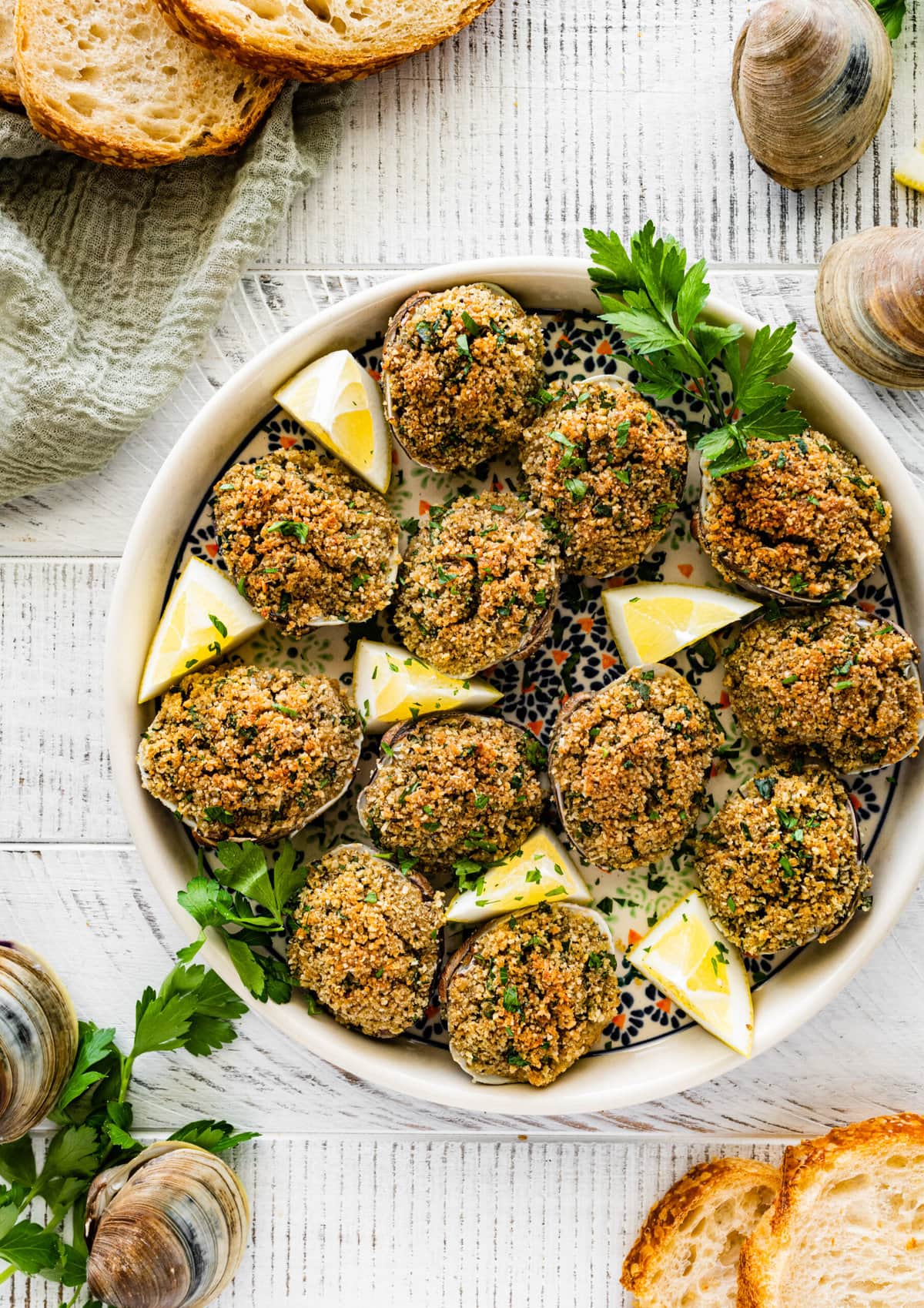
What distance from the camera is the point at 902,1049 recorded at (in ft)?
8.21

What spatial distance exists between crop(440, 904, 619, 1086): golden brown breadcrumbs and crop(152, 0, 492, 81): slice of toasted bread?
70.7 inches

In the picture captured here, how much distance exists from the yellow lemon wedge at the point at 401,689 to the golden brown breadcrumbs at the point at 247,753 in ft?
0.24

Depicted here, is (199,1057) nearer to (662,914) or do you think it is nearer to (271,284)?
(662,914)

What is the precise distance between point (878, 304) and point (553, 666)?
0.98m

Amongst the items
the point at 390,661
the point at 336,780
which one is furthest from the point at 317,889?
the point at 390,661

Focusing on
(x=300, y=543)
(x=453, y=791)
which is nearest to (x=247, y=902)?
(x=453, y=791)

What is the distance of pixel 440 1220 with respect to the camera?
8.48 feet

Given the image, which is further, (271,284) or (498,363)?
(271,284)

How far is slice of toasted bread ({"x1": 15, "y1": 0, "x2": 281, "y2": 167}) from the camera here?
236cm

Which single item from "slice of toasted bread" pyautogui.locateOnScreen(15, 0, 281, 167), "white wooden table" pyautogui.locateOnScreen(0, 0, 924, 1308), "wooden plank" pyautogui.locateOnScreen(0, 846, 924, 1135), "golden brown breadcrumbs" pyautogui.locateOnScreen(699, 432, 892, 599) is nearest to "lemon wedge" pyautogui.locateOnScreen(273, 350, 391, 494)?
A: "white wooden table" pyautogui.locateOnScreen(0, 0, 924, 1308)

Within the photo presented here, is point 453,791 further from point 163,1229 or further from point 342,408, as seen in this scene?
point 163,1229

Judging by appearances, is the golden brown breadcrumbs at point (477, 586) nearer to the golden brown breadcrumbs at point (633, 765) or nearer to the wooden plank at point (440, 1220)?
the golden brown breadcrumbs at point (633, 765)

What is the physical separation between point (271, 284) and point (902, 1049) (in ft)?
7.25

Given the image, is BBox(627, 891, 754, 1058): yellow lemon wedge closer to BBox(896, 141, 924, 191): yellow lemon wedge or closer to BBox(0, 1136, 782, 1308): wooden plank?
BBox(0, 1136, 782, 1308): wooden plank
